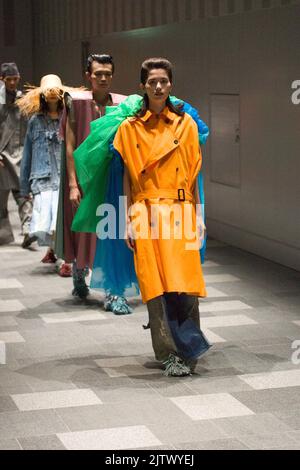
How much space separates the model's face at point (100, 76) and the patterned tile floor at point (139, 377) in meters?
1.58

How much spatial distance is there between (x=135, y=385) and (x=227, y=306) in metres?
2.21

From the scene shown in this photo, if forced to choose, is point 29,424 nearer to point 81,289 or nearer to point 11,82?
point 81,289

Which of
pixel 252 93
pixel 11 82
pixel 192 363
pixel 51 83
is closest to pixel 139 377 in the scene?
pixel 192 363

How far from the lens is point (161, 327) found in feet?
19.3

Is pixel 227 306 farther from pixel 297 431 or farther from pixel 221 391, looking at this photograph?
pixel 297 431

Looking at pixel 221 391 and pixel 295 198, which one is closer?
pixel 221 391

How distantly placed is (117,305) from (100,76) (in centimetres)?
159

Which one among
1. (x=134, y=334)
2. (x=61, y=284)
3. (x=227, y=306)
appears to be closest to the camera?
(x=134, y=334)

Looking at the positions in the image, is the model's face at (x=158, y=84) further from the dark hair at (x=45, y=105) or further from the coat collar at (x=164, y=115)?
the dark hair at (x=45, y=105)

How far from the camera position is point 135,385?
5691 mm

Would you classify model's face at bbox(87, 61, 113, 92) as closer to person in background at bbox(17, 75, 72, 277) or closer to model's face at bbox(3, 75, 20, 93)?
person in background at bbox(17, 75, 72, 277)

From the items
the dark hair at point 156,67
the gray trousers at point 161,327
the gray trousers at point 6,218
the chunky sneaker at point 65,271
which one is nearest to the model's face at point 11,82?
the gray trousers at point 6,218
